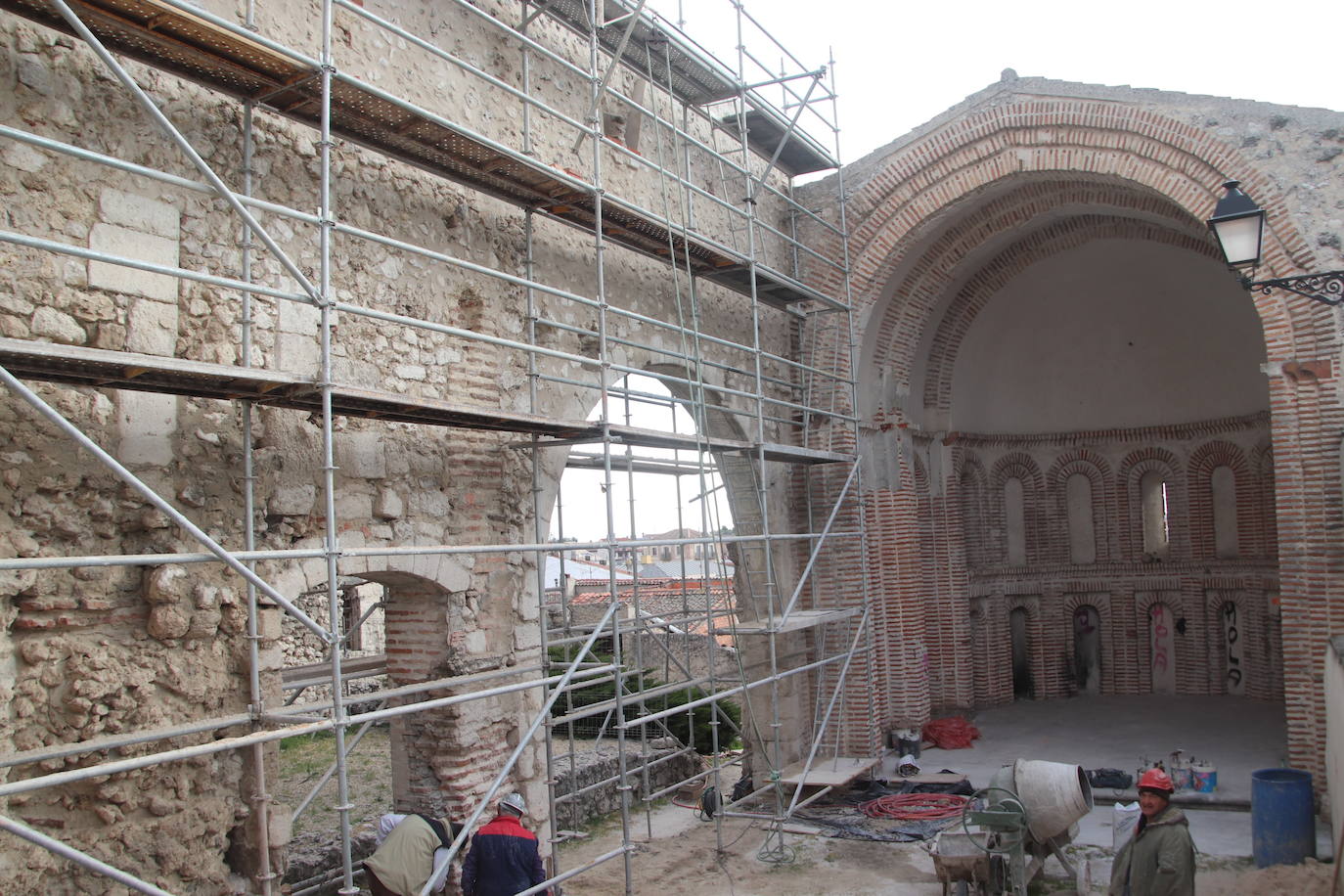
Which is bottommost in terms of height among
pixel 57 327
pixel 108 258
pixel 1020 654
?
pixel 1020 654

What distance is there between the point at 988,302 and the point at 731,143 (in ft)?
16.2

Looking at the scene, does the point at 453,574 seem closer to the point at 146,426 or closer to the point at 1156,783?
the point at 146,426

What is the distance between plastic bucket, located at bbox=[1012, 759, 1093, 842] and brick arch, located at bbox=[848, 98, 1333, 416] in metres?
4.46

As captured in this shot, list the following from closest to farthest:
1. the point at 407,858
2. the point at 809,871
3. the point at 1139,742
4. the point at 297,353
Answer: the point at 407,858 < the point at 297,353 < the point at 809,871 < the point at 1139,742

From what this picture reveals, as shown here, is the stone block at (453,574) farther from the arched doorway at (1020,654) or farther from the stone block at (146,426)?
the arched doorway at (1020,654)

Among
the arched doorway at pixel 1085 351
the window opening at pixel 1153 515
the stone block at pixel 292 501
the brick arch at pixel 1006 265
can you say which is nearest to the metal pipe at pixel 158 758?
the stone block at pixel 292 501

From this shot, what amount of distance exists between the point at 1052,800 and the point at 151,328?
6707mm

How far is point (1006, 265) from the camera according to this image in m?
13.9

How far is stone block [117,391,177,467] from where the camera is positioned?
510 cm

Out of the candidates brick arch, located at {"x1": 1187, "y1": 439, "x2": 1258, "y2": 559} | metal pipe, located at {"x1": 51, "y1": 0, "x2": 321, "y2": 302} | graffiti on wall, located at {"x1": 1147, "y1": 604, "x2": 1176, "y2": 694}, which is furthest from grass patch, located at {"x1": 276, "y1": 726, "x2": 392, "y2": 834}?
brick arch, located at {"x1": 1187, "y1": 439, "x2": 1258, "y2": 559}

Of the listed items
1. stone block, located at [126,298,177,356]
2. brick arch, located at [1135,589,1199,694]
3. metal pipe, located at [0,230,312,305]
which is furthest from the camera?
brick arch, located at [1135,589,1199,694]

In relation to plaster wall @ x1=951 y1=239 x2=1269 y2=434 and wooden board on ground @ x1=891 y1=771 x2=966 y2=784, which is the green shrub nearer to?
wooden board on ground @ x1=891 y1=771 x2=966 y2=784

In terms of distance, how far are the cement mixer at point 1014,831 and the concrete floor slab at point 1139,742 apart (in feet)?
4.20

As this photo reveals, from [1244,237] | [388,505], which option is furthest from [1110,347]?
[388,505]
